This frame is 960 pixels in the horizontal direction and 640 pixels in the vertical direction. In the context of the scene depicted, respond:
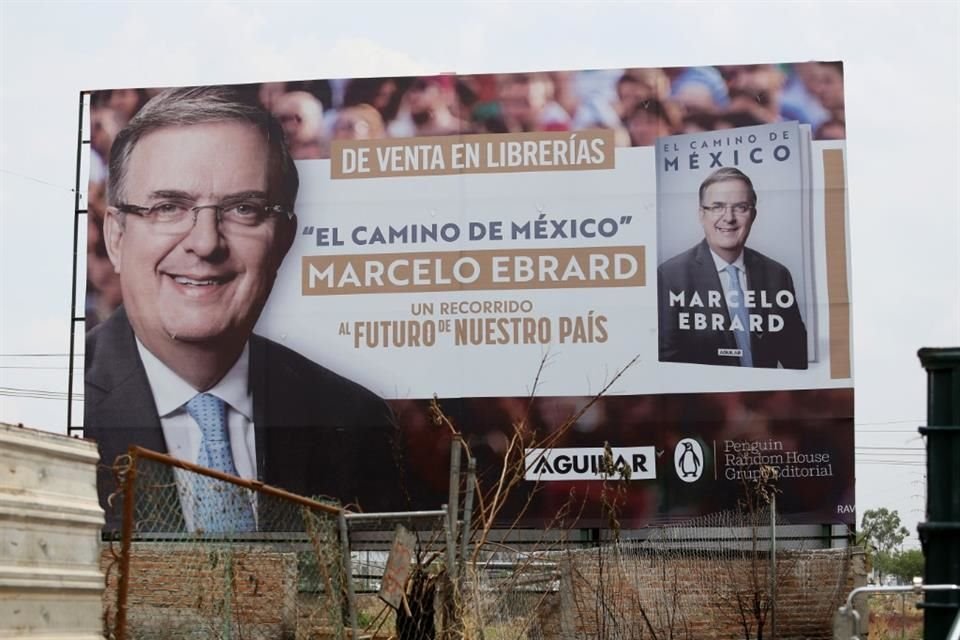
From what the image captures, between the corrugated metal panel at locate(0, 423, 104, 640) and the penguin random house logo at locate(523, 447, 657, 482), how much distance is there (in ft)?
51.8

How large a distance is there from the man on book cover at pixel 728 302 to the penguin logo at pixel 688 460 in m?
1.29

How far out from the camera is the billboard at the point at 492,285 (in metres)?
22.5

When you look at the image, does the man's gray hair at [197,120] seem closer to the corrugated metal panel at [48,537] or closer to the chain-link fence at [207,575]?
the chain-link fence at [207,575]

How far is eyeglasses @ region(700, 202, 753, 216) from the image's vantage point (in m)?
22.9

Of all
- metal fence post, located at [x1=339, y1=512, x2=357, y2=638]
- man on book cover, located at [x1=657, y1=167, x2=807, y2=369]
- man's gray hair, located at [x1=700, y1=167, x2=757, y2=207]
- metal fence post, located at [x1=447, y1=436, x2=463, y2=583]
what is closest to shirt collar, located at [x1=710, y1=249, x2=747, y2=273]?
man on book cover, located at [x1=657, y1=167, x2=807, y2=369]

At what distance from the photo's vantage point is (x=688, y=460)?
2241 cm

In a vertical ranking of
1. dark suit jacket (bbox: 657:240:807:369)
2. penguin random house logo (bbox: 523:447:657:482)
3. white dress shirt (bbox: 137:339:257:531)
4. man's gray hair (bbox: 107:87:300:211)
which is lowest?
penguin random house logo (bbox: 523:447:657:482)

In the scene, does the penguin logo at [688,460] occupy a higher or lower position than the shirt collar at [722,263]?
lower

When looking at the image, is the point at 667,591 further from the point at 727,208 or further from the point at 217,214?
the point at 217,214

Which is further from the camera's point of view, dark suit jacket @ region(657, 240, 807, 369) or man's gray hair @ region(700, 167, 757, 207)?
man's gray hair @ region(700, 167, 757, 207)

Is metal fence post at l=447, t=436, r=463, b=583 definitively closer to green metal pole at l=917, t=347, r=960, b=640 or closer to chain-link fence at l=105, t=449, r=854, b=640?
chain-link fence at l=105, t=449, r=854, b=640

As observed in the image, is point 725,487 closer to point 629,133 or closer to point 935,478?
point 629,133

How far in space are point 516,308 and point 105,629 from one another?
15.8m

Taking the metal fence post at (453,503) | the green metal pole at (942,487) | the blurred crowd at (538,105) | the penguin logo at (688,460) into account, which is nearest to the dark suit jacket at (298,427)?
the blurred crowd at (538,105)
